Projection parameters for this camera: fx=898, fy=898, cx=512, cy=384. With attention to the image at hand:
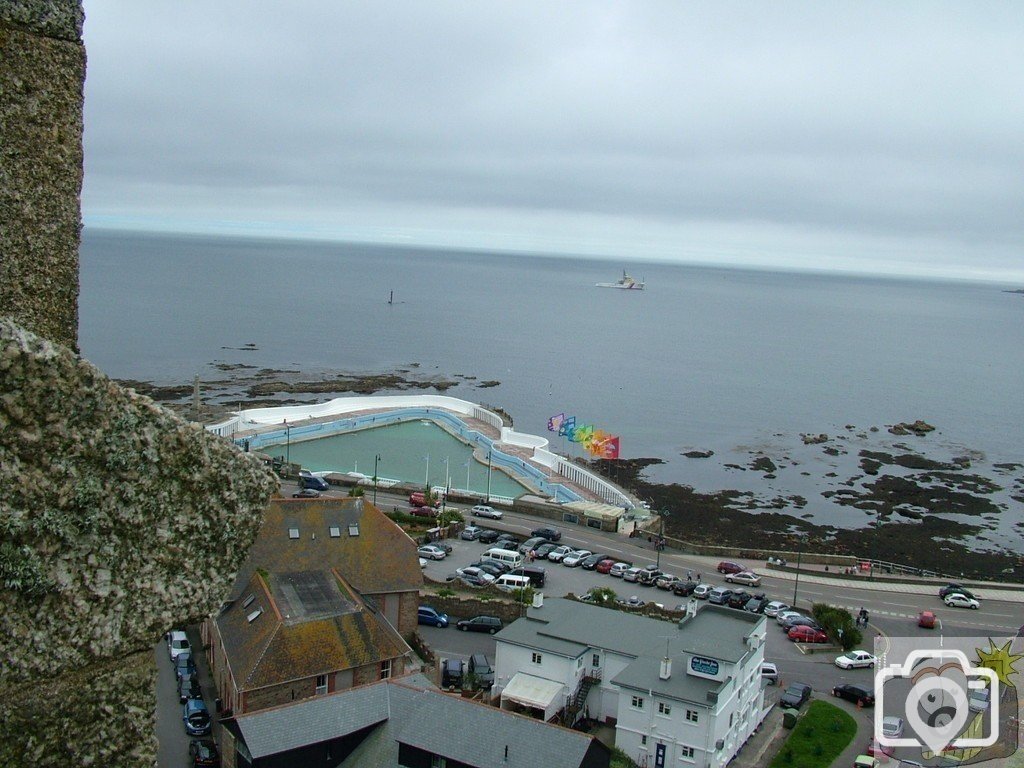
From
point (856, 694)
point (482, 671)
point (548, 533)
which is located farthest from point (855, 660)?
point (548, 533)

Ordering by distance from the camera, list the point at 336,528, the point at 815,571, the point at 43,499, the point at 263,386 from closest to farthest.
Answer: the point at 43,499
the point at 336,528
the point at 815,571
the point at 263,386

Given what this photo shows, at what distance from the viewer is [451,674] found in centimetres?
2239

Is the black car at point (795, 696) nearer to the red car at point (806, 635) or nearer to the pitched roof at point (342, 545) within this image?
the red car at point (806, 635)

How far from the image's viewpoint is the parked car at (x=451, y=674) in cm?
2214

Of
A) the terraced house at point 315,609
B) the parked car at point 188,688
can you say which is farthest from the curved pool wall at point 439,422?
the parked car at point 188,688

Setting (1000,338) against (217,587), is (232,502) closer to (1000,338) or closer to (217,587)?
(217,587)

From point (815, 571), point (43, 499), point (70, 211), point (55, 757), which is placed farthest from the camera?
point (815, 571)

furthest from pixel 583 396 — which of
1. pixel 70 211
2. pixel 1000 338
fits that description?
pixel 1000 338

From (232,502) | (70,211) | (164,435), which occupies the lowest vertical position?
(232,502)

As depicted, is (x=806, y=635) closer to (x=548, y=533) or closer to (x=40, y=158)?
(x=548, y=533)

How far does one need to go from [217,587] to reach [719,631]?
20.5m

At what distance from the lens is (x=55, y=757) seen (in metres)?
2.39

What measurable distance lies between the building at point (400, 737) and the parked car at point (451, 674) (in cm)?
557

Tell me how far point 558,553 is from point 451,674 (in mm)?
11490
